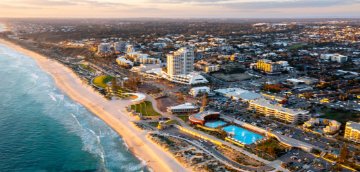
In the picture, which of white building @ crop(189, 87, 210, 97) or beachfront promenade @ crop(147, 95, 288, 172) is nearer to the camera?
beachfront promenade @ crop(147, 95, 288, 172)

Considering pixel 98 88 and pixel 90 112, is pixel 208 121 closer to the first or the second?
pixel 90 112

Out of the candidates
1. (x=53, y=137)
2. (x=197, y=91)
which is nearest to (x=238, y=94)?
(x=197, y=91)

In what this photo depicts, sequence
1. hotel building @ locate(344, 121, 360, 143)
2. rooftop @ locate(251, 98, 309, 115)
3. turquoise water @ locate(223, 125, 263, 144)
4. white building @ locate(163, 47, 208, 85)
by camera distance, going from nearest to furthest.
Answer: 1. hotel building @ locate(344, 121, 360, 143)
2. turquoise water @ locate(223, 125, 263, 144)
3. rooftop @ locate(251, 98, 309, 115)
4. white building @ locate(163, 47, 208, 85)

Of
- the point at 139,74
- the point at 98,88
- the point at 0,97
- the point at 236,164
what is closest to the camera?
the point at 236,164

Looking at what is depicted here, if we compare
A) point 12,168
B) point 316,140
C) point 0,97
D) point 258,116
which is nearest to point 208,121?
point 258,116

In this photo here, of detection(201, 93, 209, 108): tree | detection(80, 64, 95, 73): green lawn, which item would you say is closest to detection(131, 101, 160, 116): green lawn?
Result: detection(201, 93, 209, 108): tree

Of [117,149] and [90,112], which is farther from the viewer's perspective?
[90,112]

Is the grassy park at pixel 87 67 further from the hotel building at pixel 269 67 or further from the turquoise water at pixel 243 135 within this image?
the turquoise water at pixel 243 135

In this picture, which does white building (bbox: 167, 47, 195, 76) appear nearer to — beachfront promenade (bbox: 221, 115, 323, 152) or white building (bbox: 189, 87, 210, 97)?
white building (bbox: 189, 87, 210, 97)
